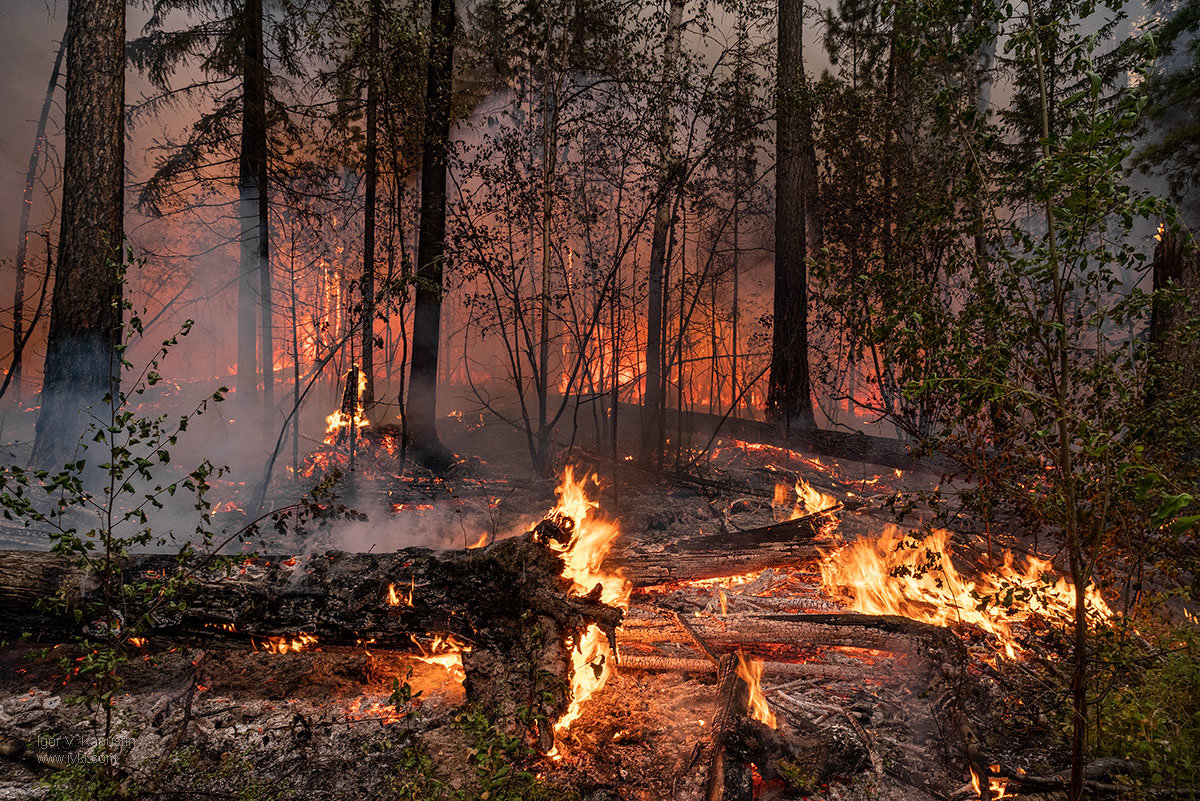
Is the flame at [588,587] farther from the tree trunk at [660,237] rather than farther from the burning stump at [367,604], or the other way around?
the tree trunk at [660,237]

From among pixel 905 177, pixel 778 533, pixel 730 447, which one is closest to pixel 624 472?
pixel 730 447

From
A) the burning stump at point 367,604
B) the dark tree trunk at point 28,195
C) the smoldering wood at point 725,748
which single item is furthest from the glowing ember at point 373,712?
the dark tree trunk at point 28,195

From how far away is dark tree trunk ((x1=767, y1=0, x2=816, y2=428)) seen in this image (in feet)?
35.6

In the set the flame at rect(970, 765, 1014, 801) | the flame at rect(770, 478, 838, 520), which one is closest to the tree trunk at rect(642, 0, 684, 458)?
the flame at rect(770, 478, 838, 520)

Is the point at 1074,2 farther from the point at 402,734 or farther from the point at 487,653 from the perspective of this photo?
the point at 402,734

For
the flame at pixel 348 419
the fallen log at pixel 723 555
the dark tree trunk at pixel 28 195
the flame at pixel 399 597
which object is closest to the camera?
the flame at pixel 399 597

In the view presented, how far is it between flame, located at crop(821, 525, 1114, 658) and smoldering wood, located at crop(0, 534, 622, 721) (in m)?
2.37

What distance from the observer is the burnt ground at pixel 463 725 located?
113 inches

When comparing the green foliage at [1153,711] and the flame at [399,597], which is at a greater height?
the flame at [399,597]

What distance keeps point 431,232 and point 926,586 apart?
27.4 feet

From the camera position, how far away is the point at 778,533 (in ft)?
17.0

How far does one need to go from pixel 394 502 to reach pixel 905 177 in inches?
459

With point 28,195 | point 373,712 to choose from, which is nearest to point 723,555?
point 373,712

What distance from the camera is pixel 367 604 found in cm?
357
